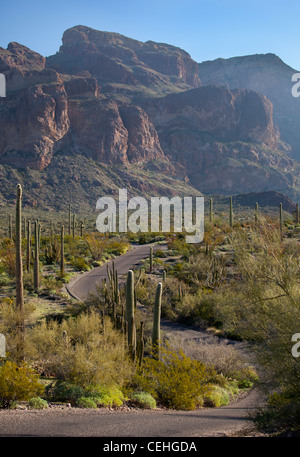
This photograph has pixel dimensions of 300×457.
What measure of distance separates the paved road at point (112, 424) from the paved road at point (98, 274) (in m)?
13.0

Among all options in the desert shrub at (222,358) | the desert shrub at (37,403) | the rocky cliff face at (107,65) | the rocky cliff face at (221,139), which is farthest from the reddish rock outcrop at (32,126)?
the desert shrub at (37,403)

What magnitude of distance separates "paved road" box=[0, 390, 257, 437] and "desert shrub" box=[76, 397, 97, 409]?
35 cm

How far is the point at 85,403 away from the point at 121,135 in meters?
118

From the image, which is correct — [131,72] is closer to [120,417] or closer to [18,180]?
[18,180]

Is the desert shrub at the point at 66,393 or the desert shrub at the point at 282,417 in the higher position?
the desert shrub at the point at 282,417

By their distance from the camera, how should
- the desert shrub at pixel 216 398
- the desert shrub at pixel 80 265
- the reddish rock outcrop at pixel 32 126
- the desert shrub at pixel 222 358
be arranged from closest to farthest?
the desert shrub at pixel 216 398
the desert shrub at pixel 222 358
the desert shrub at pixel 80 265
the reddish rock outcrop at pixel 32 126

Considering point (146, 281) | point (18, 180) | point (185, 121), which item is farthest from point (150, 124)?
point (146, 281)

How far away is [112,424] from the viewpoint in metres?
7.23

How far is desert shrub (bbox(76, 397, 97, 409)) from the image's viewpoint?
337 inches

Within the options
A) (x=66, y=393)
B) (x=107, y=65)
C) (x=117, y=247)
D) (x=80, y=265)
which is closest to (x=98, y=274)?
(x=80, y=265)

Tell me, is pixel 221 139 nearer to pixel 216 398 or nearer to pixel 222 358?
pixel 222 358

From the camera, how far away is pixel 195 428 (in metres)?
7.36

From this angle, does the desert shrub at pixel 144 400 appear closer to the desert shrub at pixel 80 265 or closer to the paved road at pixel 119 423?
the paved road at pixel 119 423

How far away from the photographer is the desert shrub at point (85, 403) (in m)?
8.56
